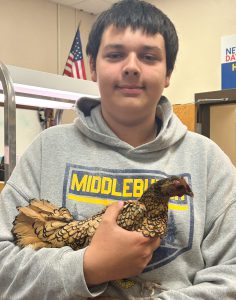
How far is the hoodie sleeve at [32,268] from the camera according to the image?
2.64ft

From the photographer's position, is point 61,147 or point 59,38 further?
point 59,38

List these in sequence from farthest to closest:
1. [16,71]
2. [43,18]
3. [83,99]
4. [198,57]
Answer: [43,18]
[198,57]
[16,71]
[83,99]

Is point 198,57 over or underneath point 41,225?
over

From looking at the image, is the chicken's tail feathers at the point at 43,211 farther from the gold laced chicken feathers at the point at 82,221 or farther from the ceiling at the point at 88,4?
the ceiling at the point at 88,4

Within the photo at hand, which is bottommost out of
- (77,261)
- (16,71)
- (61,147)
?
(77,261)

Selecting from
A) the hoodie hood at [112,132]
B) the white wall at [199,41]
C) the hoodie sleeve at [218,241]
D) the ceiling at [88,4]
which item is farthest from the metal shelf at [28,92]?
the ceiling at [88,4]

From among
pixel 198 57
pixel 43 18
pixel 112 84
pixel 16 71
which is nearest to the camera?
pixel 112 84

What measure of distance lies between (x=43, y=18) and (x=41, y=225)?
362 centimetres

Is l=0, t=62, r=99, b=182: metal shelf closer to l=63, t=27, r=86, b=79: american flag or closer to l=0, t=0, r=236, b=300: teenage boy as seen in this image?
l=0, t=0, r=236, b=300: teenage boy

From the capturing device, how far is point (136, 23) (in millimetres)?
985

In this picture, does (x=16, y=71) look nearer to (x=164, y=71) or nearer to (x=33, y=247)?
(x=164, y=71)

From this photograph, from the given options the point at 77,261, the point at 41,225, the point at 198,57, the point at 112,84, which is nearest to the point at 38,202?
the point at 41,225

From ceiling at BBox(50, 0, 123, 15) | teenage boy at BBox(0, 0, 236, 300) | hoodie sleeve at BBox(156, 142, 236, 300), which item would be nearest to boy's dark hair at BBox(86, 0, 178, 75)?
teenage boy at BBox(0, 0, 236, 300)

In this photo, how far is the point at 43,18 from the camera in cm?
412
